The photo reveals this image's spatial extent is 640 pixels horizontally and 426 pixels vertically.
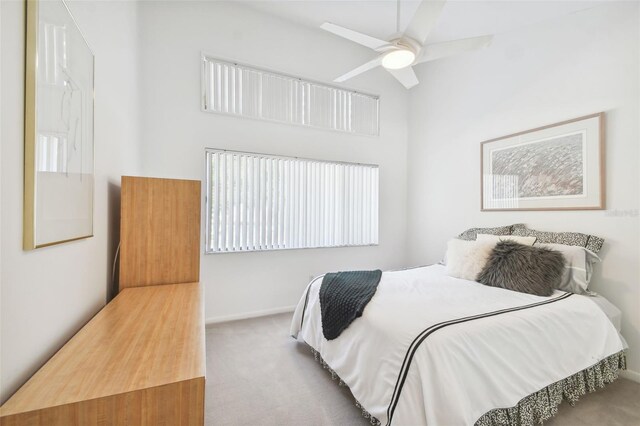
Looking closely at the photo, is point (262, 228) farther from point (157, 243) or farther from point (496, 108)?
point (496, 108)

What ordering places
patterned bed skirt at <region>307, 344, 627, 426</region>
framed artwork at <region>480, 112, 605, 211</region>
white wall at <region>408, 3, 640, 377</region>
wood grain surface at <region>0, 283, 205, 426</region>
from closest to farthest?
wood grain surface at <region>0, 283, 205, 426</region>
patterned bed skirt at <region>307, 344, 627, 426</region>
white wall at <region>408, 3, 640, 377</region>
framed artwork at <region>480, 112, 605, 211</region>

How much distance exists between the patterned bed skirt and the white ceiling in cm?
292

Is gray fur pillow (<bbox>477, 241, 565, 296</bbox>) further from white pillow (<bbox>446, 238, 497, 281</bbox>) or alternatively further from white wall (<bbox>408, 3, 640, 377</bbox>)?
white wall (<bbox>408, 3, 640, 377</bbox>)

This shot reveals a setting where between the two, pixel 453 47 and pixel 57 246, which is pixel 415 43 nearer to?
pixel 453 47

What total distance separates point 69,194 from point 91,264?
1.76 ft

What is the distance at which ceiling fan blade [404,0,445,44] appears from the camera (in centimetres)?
162

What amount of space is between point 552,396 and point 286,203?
279 cm

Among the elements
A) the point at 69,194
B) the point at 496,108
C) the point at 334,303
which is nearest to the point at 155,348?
the point at 69,194

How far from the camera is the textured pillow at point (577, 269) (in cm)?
211

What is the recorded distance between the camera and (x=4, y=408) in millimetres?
693

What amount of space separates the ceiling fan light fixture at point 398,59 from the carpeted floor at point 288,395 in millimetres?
2328

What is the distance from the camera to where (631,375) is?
2.14 m

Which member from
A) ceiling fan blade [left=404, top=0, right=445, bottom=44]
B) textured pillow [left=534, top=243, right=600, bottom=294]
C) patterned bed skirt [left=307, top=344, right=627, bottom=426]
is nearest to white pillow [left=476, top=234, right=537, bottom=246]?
textured pillow [left=534, top=243, right=600, bottom=294]

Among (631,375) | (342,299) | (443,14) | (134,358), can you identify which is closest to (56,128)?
(134,358)
